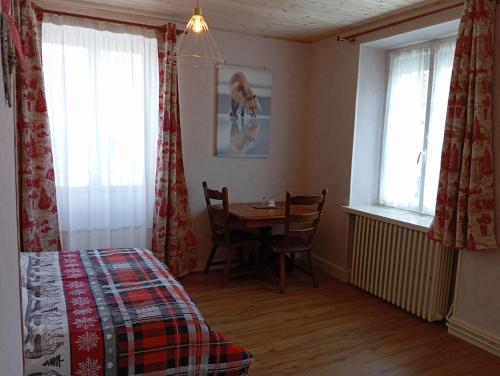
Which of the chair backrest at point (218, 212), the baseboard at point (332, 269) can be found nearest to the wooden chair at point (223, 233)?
the chair backrest at point (218, 212)

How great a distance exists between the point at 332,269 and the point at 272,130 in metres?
1.55

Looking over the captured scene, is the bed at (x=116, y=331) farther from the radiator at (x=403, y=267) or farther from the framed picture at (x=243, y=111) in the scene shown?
the framed picture at (x=243, y=111)

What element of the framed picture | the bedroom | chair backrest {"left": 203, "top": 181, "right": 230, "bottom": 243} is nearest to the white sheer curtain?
the bedroom

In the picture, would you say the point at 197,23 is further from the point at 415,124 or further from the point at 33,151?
the point at 415,124

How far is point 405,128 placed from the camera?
144 inches

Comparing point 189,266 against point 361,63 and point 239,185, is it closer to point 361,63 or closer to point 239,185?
point 239,185

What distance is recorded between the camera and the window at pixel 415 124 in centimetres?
335

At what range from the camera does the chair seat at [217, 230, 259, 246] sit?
372 centimetres

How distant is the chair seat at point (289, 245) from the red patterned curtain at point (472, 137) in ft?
4.15

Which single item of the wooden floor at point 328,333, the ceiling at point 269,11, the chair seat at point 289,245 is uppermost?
the ceiling at point 269,11

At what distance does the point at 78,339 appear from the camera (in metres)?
1.65

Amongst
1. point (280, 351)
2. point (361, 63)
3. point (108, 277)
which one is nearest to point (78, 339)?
point (108, 277)

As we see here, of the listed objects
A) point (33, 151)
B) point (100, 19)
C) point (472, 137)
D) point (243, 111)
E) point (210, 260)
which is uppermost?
point (100, 19)

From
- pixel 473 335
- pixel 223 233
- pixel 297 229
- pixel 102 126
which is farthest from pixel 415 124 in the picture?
pixel 102 126
